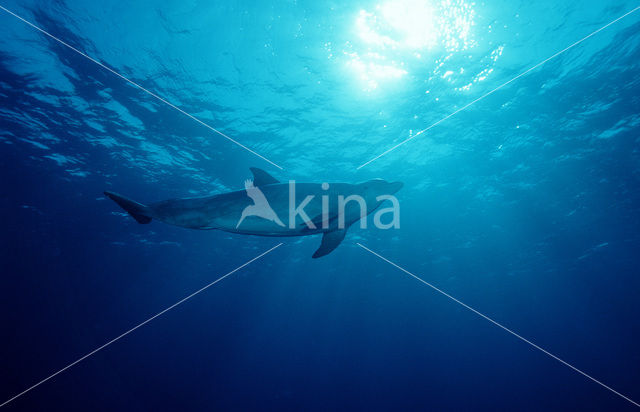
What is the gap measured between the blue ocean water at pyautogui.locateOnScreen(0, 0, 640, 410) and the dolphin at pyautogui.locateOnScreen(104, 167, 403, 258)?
23.1ft

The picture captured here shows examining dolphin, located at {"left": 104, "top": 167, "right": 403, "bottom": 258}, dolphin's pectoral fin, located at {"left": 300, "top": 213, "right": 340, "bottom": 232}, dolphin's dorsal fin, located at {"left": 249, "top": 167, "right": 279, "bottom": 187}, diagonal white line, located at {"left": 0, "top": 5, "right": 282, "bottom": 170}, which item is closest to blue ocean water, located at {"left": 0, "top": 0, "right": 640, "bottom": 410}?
diagonal white line, located at {"left": 0, "top": 5, "right": 282, "bottom": 170}

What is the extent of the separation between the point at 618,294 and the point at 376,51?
5115 centimetres

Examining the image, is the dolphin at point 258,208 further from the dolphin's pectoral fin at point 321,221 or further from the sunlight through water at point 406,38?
the sunlight through water at point 406,38

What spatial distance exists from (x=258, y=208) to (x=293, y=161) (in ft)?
38.0

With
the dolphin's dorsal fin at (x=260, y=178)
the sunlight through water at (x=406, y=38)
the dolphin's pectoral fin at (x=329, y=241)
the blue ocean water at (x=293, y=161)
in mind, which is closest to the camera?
the dolphin's dorsal fin at (x=260, y=178)

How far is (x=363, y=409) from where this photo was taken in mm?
47594

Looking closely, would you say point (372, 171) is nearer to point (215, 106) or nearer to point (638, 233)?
point (215, 106)

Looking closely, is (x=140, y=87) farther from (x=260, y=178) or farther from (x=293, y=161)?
(x=260, y=178)

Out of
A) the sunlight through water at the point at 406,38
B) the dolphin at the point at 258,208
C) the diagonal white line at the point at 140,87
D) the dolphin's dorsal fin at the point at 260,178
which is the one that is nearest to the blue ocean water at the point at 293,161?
the sunlight through water at the point at 406,38

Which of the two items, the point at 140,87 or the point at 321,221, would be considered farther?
the point at 140,87

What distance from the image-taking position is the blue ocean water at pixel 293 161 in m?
9.22

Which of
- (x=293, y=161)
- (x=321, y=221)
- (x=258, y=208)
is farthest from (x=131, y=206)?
(x=293, y=161)

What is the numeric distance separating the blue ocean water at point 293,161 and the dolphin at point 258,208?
7.04 metres

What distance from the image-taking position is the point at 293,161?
1514 cm
